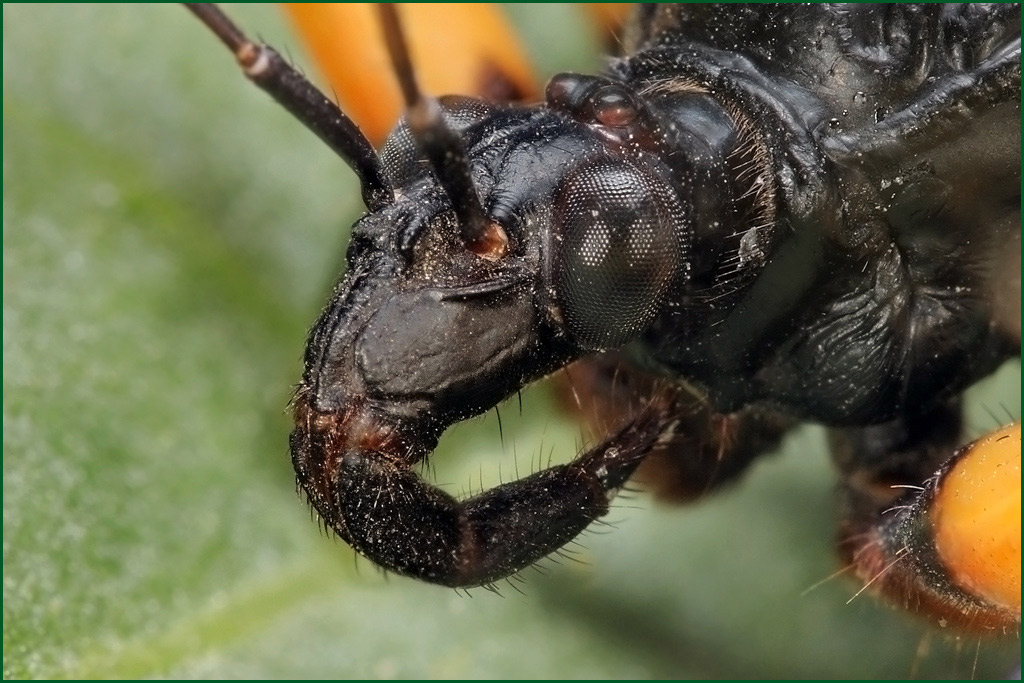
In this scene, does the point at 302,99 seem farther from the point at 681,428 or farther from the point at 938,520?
the point at 938,520

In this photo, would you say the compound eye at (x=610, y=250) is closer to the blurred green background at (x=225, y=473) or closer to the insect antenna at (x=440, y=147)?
the insect antenna at (x=440, y=147)

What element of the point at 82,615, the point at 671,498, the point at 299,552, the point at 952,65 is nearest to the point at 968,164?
the point at 952,65

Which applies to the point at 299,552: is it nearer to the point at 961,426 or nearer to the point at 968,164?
the point at 961,426

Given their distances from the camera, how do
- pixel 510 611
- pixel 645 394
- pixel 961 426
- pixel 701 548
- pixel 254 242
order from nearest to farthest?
1. pixel 645 394
2. pixel 961 426
3. pixel 510 611
4. pixel 701 548
5. pixel 254 242

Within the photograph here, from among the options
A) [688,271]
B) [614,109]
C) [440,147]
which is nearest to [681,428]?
[688,271]

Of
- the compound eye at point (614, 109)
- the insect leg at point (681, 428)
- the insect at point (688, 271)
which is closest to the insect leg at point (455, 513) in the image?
the insect at point (688, 271)

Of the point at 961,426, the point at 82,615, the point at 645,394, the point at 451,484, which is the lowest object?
the point at 961,426

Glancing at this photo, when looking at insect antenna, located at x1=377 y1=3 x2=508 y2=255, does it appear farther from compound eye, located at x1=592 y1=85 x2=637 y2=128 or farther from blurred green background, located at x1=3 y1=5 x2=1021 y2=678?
blurred green background, located at x1=3 y1=5 x2=1021 y2=678
